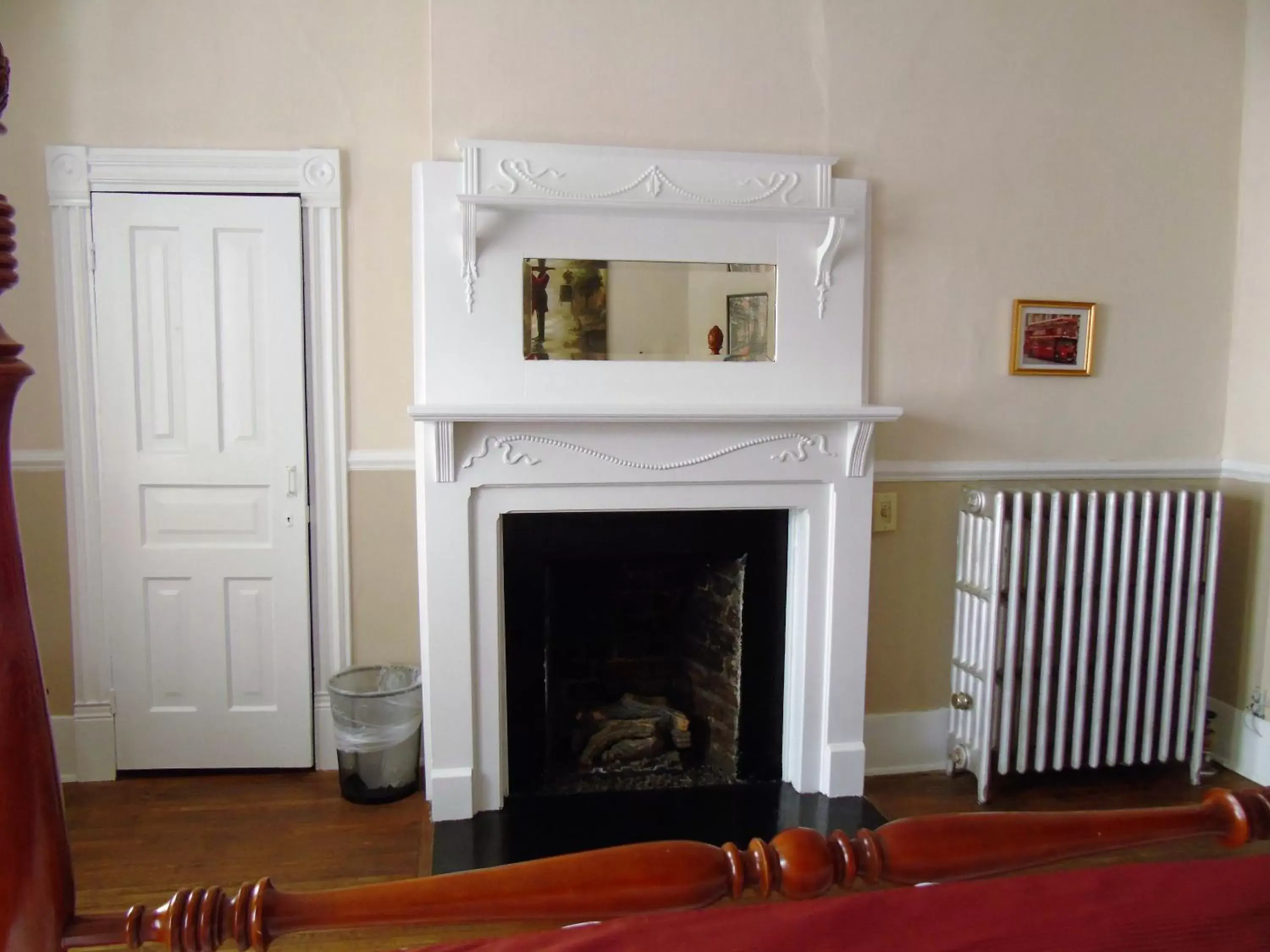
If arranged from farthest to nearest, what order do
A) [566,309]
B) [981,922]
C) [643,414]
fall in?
[566,309] < [643,414] < [981,922]

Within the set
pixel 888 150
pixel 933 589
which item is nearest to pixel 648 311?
pixel 888 150

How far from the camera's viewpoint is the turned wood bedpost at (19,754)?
2.66ft

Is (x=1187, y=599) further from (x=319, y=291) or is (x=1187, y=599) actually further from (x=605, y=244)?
(x=319, y=291)

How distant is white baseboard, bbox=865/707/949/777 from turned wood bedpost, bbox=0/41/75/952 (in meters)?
2.53

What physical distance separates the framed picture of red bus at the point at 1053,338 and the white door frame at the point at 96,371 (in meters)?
2.14

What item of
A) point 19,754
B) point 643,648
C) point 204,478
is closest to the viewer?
point 19,754

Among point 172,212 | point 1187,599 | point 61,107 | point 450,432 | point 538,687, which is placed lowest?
point 538,687

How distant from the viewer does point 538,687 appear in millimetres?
2754

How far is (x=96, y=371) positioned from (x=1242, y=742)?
12.8ft

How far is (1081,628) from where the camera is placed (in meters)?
2.85

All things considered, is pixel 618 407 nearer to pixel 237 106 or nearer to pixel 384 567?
pixel 384 567

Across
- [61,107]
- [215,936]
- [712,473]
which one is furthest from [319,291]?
[215,936]

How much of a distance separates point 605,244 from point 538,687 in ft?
4.33

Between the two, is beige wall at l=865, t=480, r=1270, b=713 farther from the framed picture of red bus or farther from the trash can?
the trash can
